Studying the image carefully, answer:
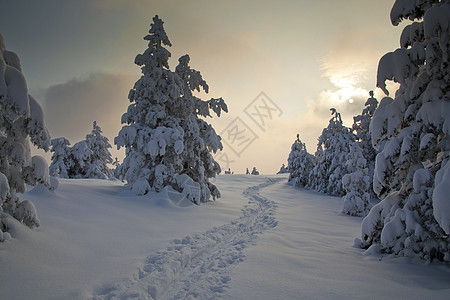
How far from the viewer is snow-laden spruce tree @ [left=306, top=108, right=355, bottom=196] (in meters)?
23.8

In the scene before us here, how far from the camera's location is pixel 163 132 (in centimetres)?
1095

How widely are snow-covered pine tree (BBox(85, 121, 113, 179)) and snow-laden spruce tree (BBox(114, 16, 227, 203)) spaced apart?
1630 cm

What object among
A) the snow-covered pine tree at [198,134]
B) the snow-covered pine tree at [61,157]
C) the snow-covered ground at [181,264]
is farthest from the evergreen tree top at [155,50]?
the snow-covered pine tree at [61,157]

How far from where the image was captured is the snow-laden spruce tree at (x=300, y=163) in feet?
107

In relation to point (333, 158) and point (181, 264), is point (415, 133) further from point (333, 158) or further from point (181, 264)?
point (333, 158)

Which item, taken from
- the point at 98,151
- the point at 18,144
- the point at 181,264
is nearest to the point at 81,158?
the point at 98,151

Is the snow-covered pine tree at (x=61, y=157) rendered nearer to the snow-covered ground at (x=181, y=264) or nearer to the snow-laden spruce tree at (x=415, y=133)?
the snow-covered ground at (x=181, y=264)

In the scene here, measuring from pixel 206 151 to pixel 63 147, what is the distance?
18.0 meters

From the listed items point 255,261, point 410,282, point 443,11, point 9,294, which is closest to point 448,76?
point 443,11

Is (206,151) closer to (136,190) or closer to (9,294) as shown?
(136,190)

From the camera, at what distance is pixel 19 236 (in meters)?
4.22

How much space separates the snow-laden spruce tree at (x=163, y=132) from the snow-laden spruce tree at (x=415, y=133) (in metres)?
7.87

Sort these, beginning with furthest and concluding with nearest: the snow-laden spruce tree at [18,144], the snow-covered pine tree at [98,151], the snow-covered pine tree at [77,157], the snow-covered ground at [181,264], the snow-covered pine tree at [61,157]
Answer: the snow-covered pine tree at [98,151] → the snow-covered pine tree at [77,157] → the snow-covered pine tree at [61,157] → the snow-laden spruce tree at [18,144] → the snow-covered ground at [181,264]

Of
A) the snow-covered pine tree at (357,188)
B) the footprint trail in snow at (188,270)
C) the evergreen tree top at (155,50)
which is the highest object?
the evergreen tree top at (155,50)
